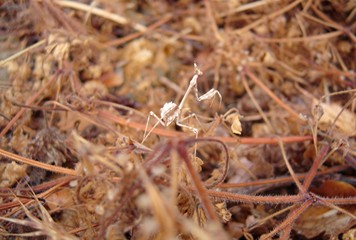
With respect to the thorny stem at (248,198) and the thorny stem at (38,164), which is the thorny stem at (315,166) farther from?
the thorny stem at (38,164)

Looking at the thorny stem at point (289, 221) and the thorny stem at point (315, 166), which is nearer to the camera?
the thorny stem at point (289, 221)

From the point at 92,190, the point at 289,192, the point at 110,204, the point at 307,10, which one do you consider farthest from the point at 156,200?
the point at 307,10

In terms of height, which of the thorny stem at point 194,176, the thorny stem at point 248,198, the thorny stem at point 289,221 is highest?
the thorny stem at point 194,176

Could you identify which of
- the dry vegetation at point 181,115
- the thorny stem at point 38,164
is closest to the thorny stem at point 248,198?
the dry vegetation at point 181,115

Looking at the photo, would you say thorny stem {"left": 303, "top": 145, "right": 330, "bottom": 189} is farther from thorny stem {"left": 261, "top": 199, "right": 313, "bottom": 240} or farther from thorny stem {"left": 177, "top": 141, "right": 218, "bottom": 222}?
thorny stem {"left": 177, "top": 141, "right": 218, "bottom": 222}

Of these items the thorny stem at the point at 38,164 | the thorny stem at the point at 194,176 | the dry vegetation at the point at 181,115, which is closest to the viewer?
the thorny stem at the point at 194,176

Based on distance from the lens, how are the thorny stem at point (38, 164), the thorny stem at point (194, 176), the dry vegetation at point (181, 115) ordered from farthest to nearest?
the thorny stem at point (38, 164) < the dry vegetation at point (181, 115) < the thorny stem at point (194, 176)

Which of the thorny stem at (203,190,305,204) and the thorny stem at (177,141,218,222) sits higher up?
the thorny stem at (177,141,218,222)

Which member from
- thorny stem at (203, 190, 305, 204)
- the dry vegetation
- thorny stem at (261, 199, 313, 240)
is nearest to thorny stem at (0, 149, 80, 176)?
the dry vegetation
